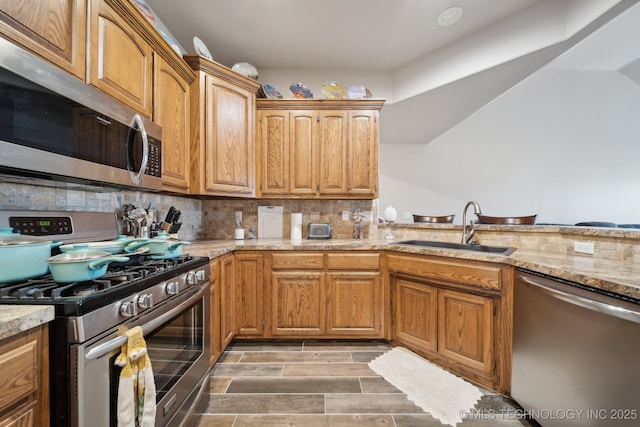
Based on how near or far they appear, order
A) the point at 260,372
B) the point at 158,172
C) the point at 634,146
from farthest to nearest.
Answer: the point at 634,146
the point at 260,372
the point at 158,172

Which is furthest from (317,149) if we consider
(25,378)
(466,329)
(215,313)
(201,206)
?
(25,378)

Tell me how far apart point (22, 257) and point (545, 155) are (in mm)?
6947

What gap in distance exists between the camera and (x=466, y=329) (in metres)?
1.74

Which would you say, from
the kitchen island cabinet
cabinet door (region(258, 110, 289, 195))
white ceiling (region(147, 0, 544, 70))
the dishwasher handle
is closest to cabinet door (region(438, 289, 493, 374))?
the kitchen island cabinet

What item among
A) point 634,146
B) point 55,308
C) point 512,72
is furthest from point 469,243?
point 634,146

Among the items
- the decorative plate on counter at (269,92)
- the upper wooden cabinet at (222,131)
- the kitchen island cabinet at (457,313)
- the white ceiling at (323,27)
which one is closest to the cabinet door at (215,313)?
the upper wooden cabinet at (222,131)

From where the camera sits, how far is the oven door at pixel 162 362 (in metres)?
0.72

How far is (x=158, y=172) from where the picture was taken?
1.59 m

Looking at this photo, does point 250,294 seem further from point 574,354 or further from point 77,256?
point 574,354

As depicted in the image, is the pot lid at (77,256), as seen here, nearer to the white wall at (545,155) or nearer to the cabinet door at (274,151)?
the cabinet door at (274,151)

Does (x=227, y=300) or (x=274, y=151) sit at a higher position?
(x=274, y=151)

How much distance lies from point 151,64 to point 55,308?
1.57 meters

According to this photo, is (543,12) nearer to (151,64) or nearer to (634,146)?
(151,64)

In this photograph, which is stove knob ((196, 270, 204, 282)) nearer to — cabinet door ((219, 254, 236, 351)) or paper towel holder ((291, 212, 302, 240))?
cabinet door ((219, 254, 236, 351))
